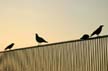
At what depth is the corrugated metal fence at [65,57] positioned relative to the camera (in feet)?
5.53

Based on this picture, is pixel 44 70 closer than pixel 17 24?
Yes

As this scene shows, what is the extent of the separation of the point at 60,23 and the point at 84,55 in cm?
52

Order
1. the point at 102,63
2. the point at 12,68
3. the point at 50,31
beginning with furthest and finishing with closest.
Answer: the point at 50,31
the point at 12,68
the point at 102,63

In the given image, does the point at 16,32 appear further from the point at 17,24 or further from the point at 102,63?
the point at 102,63

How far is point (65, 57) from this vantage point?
1781 millimetres

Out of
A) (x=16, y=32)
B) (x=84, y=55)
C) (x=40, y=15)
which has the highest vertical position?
(x=40, y=15)

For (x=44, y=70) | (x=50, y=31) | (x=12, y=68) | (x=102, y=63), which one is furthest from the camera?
(x=50, y=31)

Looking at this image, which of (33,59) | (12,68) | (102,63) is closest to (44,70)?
(33,59)

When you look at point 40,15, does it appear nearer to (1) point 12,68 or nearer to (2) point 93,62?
(1) point 12,68

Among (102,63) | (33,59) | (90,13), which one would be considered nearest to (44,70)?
(33,59)

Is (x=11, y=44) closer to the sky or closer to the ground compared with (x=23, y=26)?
closer to the ground

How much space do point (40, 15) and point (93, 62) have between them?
0.72m

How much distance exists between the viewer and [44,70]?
1.86 m

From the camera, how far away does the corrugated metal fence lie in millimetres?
1686
